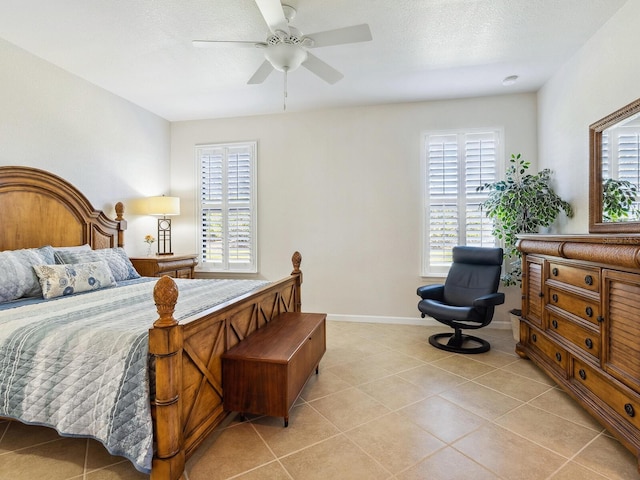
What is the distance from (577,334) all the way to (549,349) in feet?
1.48

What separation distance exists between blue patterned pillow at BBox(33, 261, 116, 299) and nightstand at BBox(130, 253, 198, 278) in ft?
3.05

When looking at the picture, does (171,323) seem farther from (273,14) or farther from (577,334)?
(577,334)

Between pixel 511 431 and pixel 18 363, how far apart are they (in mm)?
2715

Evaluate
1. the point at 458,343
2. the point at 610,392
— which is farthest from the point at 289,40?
the point at 458,343

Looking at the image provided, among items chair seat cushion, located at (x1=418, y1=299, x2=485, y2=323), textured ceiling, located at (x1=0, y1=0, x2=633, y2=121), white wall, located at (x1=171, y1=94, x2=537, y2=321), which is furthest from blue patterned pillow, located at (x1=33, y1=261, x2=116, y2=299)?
chair seat cushion, located at (x1=418, y1=299, x2=485, y2=323)

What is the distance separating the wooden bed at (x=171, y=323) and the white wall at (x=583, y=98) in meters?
2.77

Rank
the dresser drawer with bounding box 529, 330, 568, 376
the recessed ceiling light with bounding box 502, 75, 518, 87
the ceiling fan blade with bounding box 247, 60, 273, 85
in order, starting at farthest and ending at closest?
the recessed ceiling light with bounding box 502, 75, 518, 87, the ceiling fan blade with bounding box 247, 60, 273, 85, the dresser drawer with bounding box 529, 330, 568, 376

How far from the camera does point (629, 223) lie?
7.97 ft

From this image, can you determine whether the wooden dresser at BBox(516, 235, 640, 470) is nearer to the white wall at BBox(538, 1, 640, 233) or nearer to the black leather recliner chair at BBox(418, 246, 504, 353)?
the black leather recliner chair at BBox(418, 246, 504, 353)

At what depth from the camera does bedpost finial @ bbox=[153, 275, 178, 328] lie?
1.50 meters

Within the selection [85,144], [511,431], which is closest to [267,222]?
[85,144]

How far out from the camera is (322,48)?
3064mm

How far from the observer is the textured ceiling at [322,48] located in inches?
98.4

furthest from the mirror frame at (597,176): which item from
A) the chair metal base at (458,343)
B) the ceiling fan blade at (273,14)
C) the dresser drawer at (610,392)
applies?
the ceiling fan blade at (273,14)
